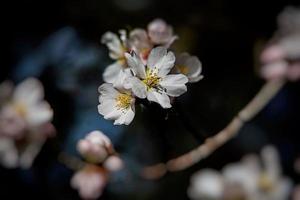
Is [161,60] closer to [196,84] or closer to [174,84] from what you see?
[174,84]

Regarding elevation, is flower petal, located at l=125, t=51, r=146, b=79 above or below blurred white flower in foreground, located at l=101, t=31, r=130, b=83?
above

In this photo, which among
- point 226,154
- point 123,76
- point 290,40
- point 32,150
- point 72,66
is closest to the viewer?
point 123,76

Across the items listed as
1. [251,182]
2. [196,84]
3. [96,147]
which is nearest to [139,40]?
[96,147]

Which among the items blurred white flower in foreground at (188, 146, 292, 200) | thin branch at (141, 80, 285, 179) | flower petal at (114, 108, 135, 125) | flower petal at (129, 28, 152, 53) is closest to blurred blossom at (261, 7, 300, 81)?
thin branch at (141, 80, 285, 179)

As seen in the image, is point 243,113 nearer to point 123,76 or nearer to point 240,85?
point 123,76

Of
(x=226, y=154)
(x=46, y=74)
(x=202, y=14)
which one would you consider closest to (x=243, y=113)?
(x=226, y=154)

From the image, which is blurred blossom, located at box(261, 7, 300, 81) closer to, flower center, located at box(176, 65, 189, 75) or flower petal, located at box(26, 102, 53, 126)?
flower center, located at box(176, 65, 189, 75)

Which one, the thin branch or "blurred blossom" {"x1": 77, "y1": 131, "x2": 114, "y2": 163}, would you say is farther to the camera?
the thin branch
